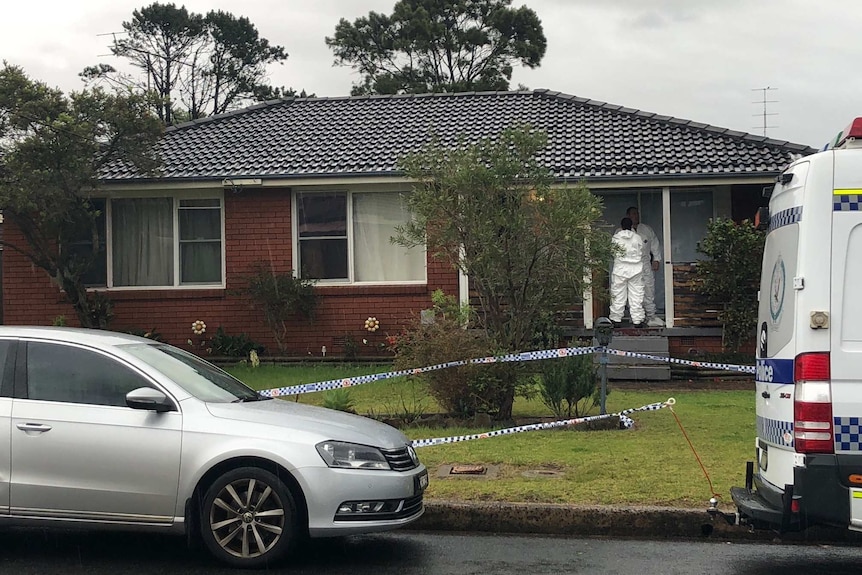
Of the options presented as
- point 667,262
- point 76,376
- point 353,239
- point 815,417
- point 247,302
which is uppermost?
point 353,239

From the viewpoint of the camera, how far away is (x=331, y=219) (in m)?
16.9

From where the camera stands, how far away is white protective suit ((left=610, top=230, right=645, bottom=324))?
1552cm

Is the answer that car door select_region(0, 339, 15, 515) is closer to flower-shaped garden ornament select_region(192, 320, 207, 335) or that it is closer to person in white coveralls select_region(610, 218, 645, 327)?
flower-shaped garden ornament select_region(192, 320, 207, 335)

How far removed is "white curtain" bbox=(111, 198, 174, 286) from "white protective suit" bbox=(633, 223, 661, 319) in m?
8.15

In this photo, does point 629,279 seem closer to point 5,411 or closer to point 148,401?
point 148,401

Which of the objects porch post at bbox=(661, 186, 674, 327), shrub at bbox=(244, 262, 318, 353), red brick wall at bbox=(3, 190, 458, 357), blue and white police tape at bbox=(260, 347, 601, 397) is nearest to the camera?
blue and white police tape at bbox=(260, 347, 601, 397)

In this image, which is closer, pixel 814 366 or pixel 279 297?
pixel 814 366

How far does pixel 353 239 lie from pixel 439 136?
266cm

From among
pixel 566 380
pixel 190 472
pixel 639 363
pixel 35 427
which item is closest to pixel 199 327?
pixel 639 363

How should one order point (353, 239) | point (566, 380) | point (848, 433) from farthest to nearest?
point (353, 239) < point (566, 380) < point (848, 433)

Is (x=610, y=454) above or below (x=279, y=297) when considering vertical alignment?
below

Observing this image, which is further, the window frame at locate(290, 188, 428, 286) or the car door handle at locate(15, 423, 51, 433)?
the window frame at locate(290, 188, 428, 286)

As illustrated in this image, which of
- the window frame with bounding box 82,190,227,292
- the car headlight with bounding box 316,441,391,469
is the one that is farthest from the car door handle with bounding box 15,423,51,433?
the window frame with bounding box 82,190,227,292

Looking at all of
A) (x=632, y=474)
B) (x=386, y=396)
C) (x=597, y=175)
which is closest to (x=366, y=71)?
(x=597, y=175)
